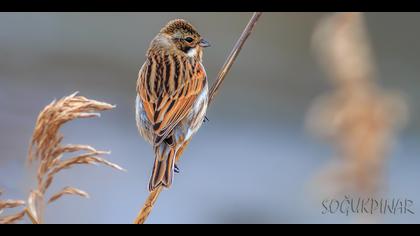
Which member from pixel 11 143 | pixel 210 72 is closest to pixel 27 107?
pixel 11 143

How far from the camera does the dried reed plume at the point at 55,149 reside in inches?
111

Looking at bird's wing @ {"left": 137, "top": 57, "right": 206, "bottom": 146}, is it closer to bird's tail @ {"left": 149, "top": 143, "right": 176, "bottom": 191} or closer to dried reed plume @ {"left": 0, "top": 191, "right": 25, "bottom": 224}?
bird's tail @ {"left": 149, "top": 143, "right": 176, "bottom": 191}

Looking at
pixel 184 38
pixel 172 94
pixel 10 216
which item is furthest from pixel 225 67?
pixel 10 216

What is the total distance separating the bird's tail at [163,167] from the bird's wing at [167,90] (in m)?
0.06

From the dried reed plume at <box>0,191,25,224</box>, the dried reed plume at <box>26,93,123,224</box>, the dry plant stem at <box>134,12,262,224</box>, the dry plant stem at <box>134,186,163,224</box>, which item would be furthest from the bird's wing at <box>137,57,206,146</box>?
the dried reed plume at <box>0,191,25,224</box>

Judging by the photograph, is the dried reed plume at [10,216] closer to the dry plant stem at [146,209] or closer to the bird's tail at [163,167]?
the dry plant stem at [146,209]

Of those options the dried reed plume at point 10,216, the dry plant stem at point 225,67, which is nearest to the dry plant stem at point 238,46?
the dry plant stem at point 225,67

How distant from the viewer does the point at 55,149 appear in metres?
2.96

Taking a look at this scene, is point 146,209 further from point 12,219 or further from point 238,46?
point 238,46

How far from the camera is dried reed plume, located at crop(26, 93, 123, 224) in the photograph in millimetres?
2830

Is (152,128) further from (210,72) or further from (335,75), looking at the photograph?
(210,72)

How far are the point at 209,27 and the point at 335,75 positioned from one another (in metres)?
4.09

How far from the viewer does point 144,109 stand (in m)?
4.23
